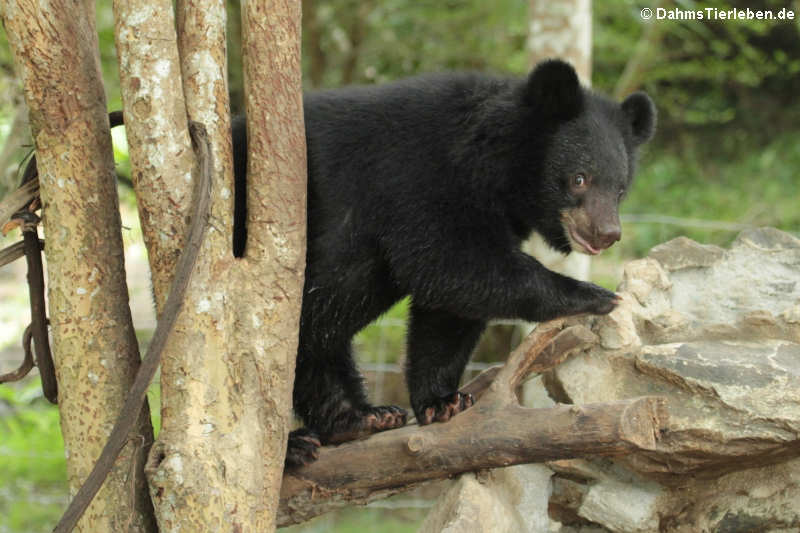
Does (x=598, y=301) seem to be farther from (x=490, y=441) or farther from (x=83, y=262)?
(x=83, y=262)

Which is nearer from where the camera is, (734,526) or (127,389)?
(127,389)

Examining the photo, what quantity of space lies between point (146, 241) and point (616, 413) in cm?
164

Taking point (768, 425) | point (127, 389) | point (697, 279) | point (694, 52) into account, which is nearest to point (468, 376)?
point (697, 279)

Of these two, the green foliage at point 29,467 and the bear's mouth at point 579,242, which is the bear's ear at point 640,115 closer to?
the bear's mouth at point 579,242

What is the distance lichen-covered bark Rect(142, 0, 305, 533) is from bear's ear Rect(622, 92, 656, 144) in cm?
187

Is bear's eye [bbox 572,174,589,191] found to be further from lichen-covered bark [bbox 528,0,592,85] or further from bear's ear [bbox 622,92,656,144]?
lichen-covered bark [bbox 528,0,592,85]

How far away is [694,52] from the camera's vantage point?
10812 millimetres

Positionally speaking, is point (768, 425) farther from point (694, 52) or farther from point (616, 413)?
point (694, 52)

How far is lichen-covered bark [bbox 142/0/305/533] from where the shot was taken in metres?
2.60

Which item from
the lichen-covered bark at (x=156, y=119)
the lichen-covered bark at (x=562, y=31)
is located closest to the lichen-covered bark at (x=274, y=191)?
the lichen-covered bark at (x=156, y=119)

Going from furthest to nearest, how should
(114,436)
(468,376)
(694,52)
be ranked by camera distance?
(694,52)
(468,376)
(114,436)

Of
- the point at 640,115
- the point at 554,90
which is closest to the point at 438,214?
the point at 554,90

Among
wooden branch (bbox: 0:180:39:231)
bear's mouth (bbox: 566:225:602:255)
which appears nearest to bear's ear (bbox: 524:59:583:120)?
bear's mouth (bbox: 566:225:602:255)

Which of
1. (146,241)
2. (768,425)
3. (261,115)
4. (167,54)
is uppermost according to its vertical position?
(167,54)
